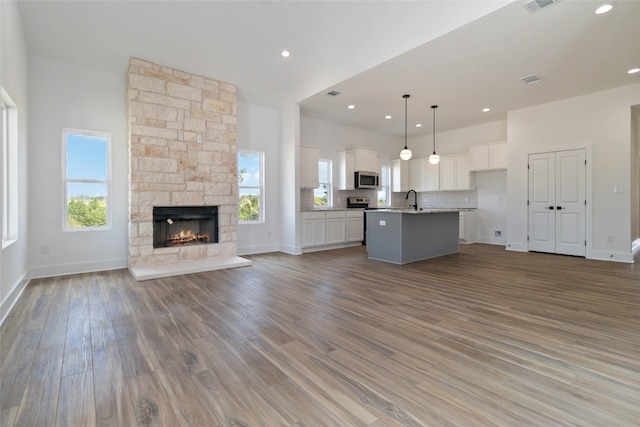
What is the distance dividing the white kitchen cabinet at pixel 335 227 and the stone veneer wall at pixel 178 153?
217 cm

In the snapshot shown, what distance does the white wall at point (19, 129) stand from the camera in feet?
9.65

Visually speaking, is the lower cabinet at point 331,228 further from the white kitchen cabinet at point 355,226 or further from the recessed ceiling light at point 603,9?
the recessed ceiling light at point 603,9

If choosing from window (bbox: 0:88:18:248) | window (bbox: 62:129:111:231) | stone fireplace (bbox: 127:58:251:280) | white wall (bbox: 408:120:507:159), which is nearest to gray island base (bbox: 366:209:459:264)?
stone fireplace (bbox: 127:58:251:280)

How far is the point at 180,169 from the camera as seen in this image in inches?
200

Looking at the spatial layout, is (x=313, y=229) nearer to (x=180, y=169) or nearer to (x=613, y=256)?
(x=180, y=169)

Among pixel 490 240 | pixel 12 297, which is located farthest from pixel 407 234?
pixel 12 297

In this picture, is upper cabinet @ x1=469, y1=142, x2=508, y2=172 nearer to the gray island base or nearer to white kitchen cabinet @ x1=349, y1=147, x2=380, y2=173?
the gray island base

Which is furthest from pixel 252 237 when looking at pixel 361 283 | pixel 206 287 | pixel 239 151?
pixel 361 283

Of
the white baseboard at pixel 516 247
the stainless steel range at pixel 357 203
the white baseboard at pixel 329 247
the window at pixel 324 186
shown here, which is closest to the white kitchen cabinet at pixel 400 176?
the stainless steel range at pixel 357 203

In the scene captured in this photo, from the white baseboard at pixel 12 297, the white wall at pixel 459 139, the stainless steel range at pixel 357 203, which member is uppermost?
the white wall at pixel 459 139

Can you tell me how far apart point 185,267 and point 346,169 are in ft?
15.2

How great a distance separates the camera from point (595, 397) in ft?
5.35

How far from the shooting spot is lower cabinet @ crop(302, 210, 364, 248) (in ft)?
21.5

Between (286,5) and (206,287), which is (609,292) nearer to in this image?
(206,287)
